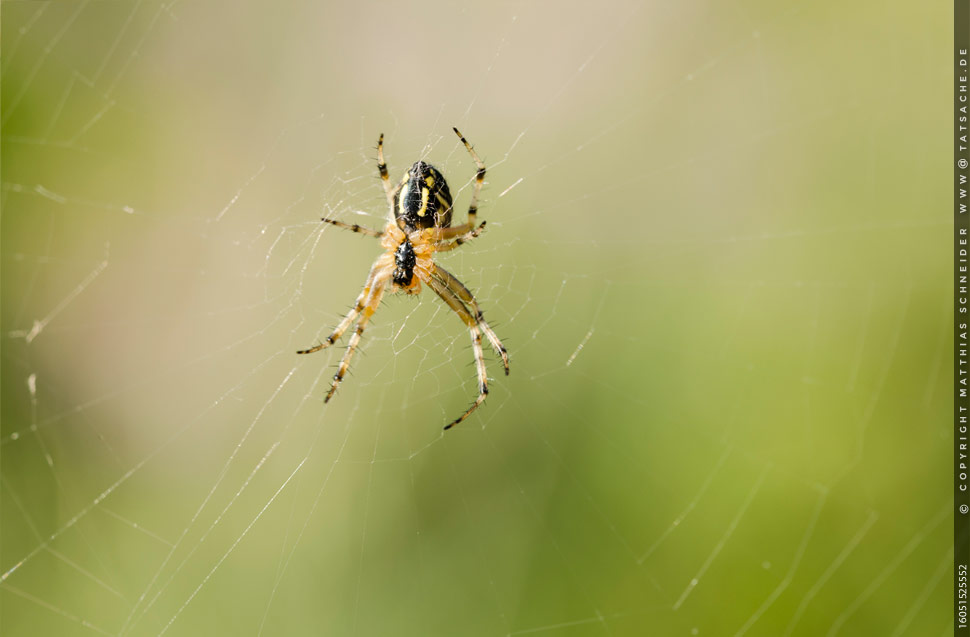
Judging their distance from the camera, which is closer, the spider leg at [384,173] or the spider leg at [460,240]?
the spider leg at [384,173]

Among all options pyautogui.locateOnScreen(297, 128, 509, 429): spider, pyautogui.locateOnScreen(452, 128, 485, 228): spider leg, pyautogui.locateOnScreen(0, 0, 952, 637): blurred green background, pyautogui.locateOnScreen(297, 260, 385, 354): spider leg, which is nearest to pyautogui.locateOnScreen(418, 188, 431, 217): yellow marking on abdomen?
pyautogui.locateOnScreen(297, 128, 509, 429): spider

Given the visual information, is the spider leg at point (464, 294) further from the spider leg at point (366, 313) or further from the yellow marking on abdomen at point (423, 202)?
the yellow marking on abdomen at point (423, 202)

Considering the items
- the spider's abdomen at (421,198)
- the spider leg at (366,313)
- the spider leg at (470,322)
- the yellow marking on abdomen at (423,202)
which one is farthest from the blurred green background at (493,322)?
the yellow marking on abdomen at (423,202)

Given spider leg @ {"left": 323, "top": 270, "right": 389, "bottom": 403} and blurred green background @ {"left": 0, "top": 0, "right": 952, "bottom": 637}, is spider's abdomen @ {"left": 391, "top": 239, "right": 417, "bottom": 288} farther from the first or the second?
blurred green background @ {"left": 0, "top": 0, "right": 952, "bottom": 637}

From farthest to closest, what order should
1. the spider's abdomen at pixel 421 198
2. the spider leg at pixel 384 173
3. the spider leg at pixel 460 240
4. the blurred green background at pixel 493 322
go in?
the spider leg at pixel 460 240 < the spider leg at pixel 384 173 < the spider's abdomen at pixel 421 198 < the blurred green background at pixel 493 322

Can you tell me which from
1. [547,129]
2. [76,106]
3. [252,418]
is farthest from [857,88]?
[76,106]

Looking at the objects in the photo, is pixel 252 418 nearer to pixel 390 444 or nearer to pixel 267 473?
pixel 267 473

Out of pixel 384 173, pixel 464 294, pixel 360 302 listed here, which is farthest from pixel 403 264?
pixel 384 173
